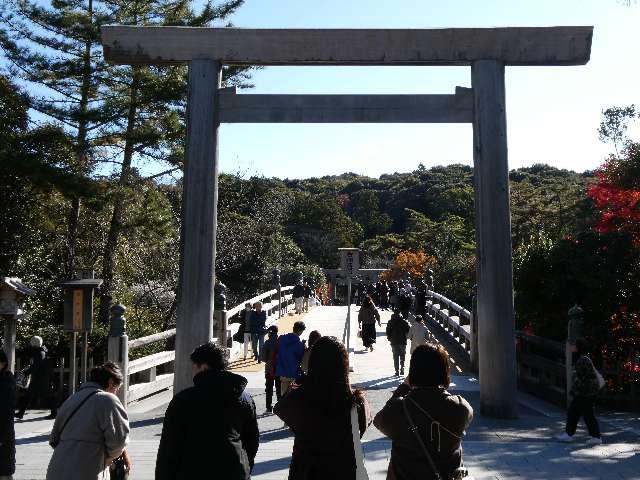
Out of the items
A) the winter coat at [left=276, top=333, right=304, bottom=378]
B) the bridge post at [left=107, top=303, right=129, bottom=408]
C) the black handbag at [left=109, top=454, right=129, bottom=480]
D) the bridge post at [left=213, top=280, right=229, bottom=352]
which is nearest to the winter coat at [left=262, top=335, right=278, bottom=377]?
the winter coat at [left=276, top=333, right=304, bottom=378]

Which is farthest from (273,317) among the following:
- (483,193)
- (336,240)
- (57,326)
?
(336,240)

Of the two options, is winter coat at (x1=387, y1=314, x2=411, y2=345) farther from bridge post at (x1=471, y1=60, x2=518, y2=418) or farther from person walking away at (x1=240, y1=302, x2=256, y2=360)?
person walking away at (x1=240, y1=302, x2=256, y2=360)

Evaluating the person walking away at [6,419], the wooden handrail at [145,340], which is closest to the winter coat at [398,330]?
the wooden handrail at [145,340]

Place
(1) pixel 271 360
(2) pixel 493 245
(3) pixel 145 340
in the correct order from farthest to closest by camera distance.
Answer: (3) pixel 145 340, (1) pixel 271 360, (2) pixel 493 245

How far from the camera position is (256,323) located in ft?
50.0

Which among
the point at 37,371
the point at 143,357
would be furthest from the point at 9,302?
the point at 143,357

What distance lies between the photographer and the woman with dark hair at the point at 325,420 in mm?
3408

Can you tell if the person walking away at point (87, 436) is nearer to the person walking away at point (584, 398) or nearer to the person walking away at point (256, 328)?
the person walking away at point (584, 398)

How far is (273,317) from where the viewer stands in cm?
2333

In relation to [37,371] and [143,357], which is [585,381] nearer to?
[143,357]

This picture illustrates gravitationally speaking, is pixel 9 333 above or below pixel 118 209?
below

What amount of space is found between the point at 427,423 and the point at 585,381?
5.26 meters

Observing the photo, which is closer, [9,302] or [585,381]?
[585,381]

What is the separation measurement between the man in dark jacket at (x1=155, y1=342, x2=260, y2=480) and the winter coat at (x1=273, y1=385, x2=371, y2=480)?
0.90ft
